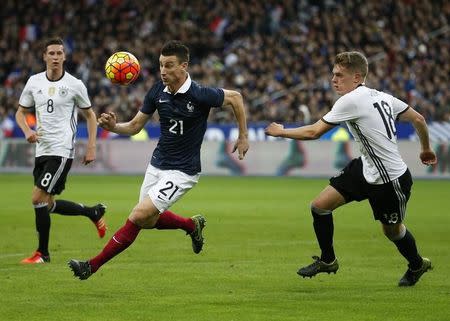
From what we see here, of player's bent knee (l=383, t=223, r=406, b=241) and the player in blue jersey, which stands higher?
the player in blue jersey

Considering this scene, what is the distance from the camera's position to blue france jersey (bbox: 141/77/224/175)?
977 centimetres

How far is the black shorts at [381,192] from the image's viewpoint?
9.41 meters

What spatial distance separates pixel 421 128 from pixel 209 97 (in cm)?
194

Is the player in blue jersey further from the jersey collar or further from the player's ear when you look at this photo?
the player's ear

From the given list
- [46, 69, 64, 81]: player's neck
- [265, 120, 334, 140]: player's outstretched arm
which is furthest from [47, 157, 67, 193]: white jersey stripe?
[265, 120, 334, 140]: player's outstretched arm

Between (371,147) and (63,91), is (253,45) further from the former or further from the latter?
(371,147)

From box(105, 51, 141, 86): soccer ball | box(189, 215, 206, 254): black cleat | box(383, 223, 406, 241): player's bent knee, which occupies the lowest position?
box(189, 215, 206, 254): black cleat

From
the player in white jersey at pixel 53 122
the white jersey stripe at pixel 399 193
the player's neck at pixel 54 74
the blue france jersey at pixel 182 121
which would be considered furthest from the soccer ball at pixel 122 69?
the white jersey stripe at pixel 399 193

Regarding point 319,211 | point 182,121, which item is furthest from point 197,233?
point 319,211

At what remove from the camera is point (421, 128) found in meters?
9.51

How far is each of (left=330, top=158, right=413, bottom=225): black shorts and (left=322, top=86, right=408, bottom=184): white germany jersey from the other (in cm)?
→ 6

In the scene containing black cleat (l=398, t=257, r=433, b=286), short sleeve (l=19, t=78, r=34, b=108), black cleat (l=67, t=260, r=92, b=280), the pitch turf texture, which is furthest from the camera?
short sleeve (l=19, t=78, r=34, b=108)

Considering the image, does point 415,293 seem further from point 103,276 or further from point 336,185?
point 103,276

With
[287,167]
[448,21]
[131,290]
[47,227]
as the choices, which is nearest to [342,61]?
[131,290]
